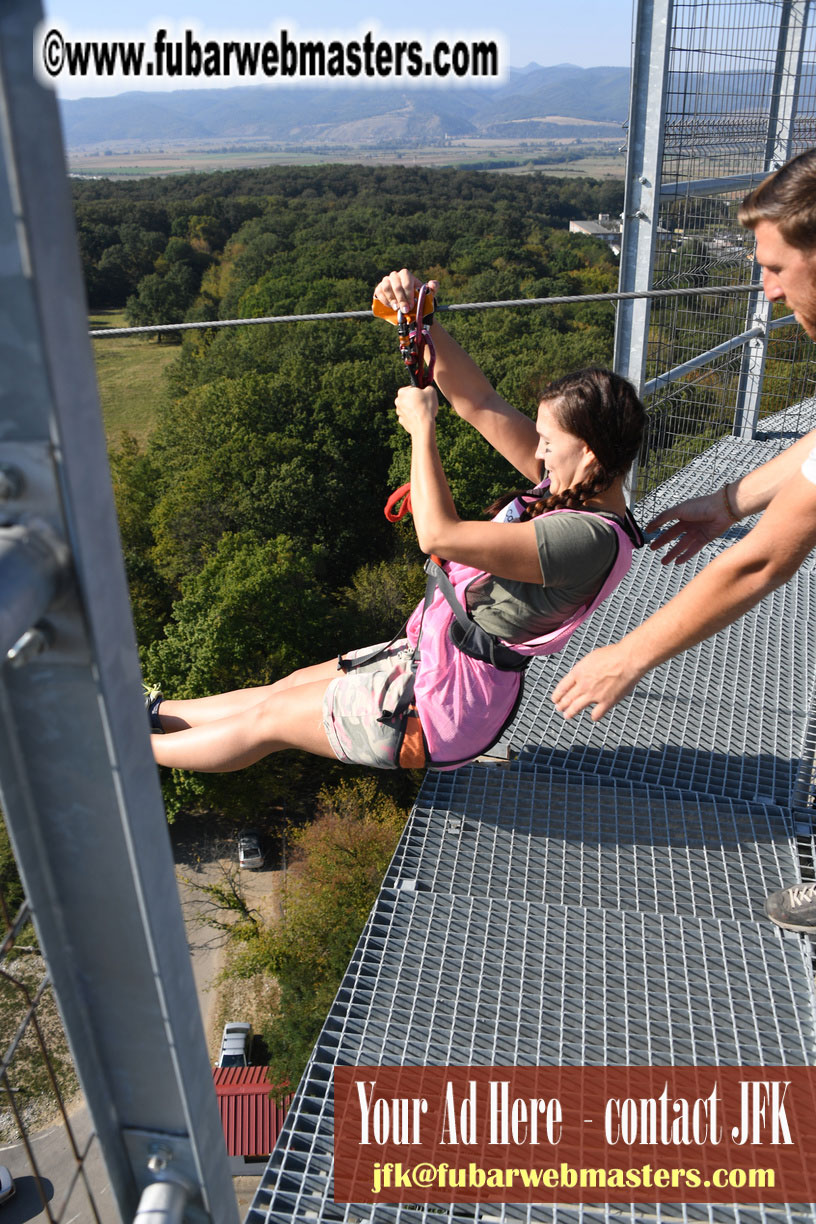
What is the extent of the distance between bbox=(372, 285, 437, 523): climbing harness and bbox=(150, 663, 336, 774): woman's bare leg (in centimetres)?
72

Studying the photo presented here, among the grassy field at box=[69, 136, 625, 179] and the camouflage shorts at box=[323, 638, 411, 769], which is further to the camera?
the grassy field at box=[69, 136, 625, 179]

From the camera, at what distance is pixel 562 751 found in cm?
512

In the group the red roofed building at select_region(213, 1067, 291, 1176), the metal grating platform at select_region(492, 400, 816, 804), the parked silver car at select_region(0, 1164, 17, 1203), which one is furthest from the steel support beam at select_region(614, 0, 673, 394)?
the parked silver car at select_region(0, 1164, 17, 1203)

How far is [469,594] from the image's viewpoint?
2.87 meters

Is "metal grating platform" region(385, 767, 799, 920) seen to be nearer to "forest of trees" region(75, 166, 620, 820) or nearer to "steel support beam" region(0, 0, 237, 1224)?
"steel support beam" region(0, 0, 237, 1224)

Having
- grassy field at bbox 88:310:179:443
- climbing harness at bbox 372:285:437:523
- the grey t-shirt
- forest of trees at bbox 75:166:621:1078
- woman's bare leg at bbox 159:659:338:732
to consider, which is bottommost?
grassy field at bbox 88:310:179:443

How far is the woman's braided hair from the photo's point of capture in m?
2.69

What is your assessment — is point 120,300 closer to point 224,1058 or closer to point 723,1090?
point 224,1058

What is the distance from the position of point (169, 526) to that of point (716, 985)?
21881 millimetres

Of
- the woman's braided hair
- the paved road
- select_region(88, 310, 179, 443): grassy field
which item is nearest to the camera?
the woman's braided hair

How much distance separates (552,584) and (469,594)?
13.4 inches

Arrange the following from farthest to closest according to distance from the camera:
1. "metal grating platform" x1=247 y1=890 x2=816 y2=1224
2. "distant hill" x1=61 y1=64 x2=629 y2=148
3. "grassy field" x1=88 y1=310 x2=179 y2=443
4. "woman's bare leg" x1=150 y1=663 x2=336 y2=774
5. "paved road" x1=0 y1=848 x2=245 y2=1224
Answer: "distant hill" x1=61 y1=64 x2=629 y2=148 → "grassy field" x1=88 y1=310 x2=179 y2=443 → "paved road" x1=0 y1=848 x2=245 y2=1224 → "metal grating platform" x1=247 y1=890 x2=816 y2=1224 → "woman's bare leg" x1=150 y1=663 x2=336 y2=774

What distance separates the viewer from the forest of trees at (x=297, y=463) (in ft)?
61.8

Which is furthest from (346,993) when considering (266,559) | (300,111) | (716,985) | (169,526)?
(300,111)
